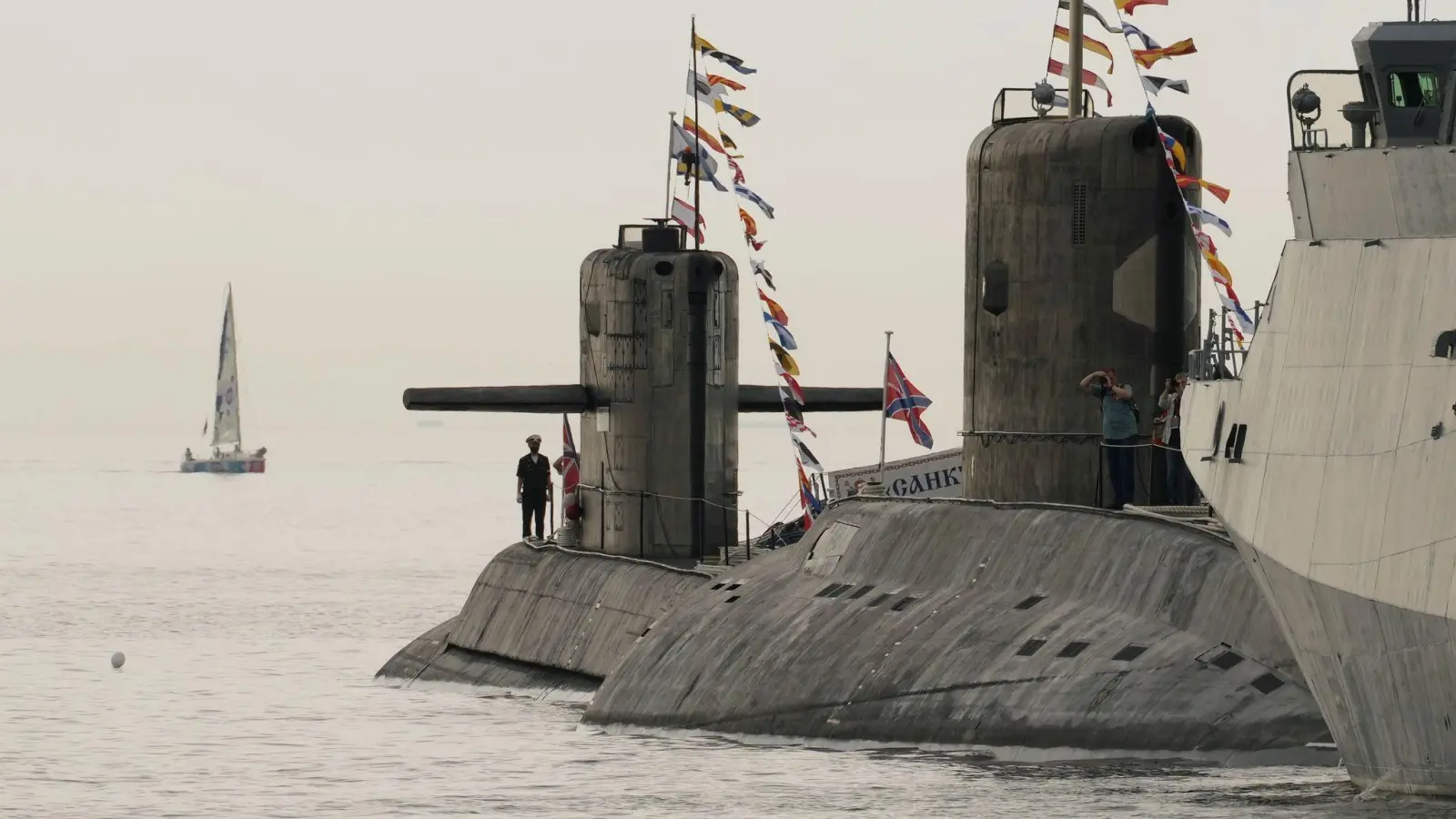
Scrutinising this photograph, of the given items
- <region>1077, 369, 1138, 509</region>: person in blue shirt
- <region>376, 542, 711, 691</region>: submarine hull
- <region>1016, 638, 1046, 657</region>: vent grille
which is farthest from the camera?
<region>376, 542, 711, 691</region>: submarine hull

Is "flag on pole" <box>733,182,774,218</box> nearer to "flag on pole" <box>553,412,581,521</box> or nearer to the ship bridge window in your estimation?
"flag on pole" <box>553,412,581,521</box>

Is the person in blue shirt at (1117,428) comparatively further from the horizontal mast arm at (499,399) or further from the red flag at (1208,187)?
the horizontal mast arm at (499,399)

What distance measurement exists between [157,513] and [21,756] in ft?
354

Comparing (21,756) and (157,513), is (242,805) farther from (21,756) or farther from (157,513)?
(157,513)

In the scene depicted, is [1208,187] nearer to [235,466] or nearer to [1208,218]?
[1208,218]

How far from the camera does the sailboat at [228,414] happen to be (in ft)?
384

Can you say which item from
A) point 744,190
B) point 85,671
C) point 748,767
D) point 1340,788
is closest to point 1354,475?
point 1340,788

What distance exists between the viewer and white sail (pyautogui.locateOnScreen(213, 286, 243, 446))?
115688 mm

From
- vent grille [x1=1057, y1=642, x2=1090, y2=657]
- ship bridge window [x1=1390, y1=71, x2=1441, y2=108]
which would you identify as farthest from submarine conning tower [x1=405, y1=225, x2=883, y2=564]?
ship bridge window [x1=1390, y1=71, x2=1441, y2=108]

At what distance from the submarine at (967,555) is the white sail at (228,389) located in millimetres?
84352

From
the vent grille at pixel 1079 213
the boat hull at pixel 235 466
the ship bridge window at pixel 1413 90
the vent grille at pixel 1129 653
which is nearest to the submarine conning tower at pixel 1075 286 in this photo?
the vent grille at pixel 1079 213

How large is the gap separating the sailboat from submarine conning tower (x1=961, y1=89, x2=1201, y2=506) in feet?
299

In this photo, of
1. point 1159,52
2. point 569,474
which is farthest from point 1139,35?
point 569,474

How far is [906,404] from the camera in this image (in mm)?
27750
